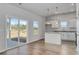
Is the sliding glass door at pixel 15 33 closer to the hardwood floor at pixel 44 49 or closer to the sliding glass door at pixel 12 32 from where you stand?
the sliding glass door at pixel 12 32

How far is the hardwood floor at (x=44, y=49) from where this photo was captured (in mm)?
3389

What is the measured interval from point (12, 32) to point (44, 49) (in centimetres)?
139

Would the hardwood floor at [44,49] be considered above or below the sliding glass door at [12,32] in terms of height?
below

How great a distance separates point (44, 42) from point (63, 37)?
66 centimetres

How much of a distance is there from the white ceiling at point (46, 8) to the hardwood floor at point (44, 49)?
3.27ft

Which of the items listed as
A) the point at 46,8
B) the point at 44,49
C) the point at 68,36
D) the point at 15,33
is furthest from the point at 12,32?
the point at 68,36

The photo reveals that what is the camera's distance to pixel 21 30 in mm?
4035

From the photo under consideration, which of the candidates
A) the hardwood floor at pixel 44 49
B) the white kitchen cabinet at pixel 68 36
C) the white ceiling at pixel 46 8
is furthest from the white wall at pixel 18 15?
the white kitchen cabinet at pixel 68 36

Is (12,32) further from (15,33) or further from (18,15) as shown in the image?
(18,15)

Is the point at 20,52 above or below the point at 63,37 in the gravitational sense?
below

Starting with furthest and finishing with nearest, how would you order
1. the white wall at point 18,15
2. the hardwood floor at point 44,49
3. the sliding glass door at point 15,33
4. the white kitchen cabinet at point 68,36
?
the sliding glass door at point 15,33 → the white wall at point 18,15 → the white kitchen cabinet at point 68,36 → the hardwood floor at point 44,49

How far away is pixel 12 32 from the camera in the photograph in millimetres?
4105

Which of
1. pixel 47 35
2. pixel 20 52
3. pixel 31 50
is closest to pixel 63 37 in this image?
pixel 47 35

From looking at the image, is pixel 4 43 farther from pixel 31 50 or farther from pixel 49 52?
pixel 49 52
